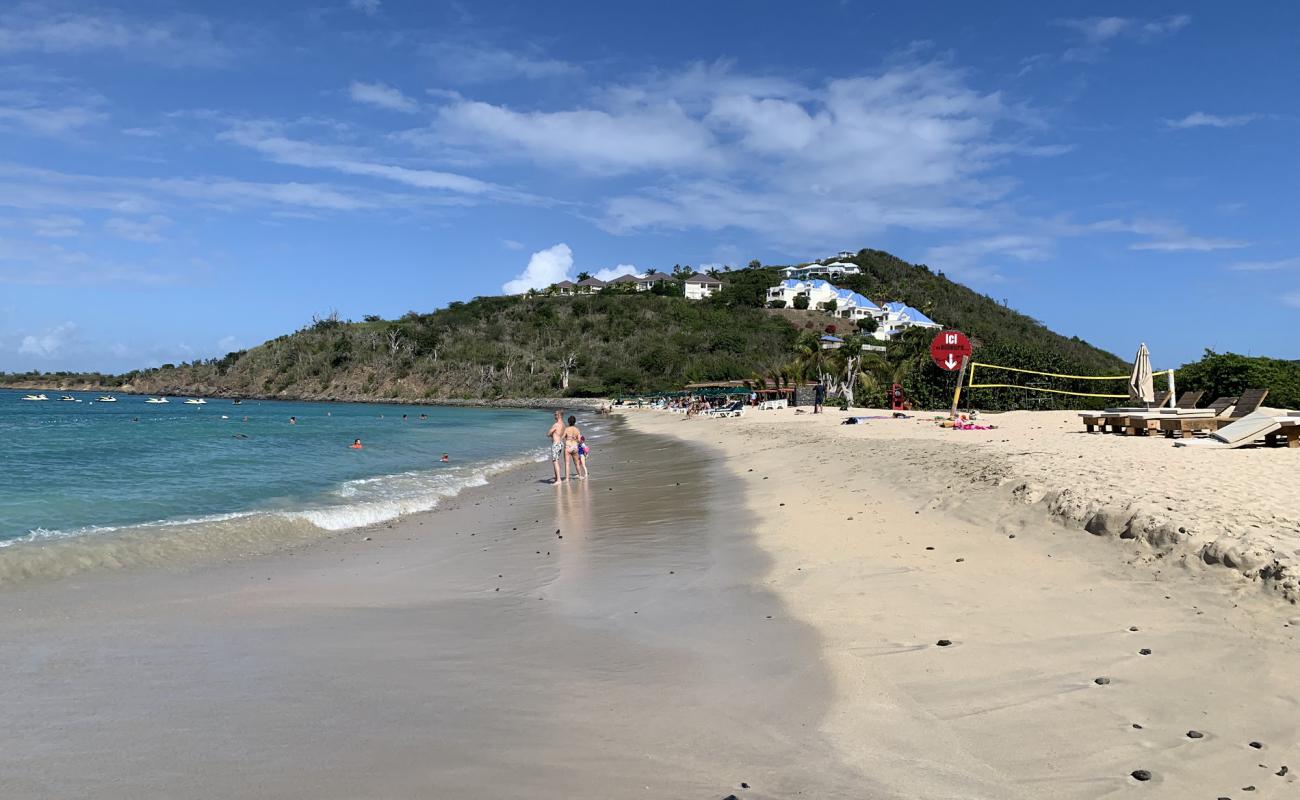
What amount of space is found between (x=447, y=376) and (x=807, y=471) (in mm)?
93412

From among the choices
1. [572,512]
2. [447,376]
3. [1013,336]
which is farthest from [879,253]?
[572,512]

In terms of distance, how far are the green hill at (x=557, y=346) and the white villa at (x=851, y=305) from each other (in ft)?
14.1

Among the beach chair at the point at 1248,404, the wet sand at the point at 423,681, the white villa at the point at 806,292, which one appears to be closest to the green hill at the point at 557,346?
the white villa at the point at 806,292

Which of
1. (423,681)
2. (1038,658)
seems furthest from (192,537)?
(1038,658)

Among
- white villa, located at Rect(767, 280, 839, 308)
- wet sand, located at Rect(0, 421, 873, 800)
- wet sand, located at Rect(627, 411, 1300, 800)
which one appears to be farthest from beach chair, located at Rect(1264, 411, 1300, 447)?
white villa, located at Rect(767, 280, 839, 308)

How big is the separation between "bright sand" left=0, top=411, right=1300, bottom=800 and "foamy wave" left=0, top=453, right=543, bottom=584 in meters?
0.85

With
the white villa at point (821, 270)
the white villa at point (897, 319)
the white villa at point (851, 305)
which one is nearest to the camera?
the white villa at point (897, 319)

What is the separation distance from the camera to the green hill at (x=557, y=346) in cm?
9306

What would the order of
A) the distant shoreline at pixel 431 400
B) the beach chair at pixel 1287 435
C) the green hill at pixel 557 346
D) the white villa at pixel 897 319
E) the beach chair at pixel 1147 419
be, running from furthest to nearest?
the white villa at pixel 897 319 → the green hill at pixel 557 346 → the distant shoreline at pixel 431 400 → the beach chair at pixel 1147 419 → the beach chair at pixel 1287 435

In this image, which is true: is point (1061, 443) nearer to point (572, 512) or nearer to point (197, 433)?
point (572, 512)

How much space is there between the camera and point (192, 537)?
10516 millimetres

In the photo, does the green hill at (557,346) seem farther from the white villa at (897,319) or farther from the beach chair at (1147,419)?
the beach chair at (1147,419)

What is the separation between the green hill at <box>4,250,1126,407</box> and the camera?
93.1 metres

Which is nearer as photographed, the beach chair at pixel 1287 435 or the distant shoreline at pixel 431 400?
the beach chair at pixel 1287 435
